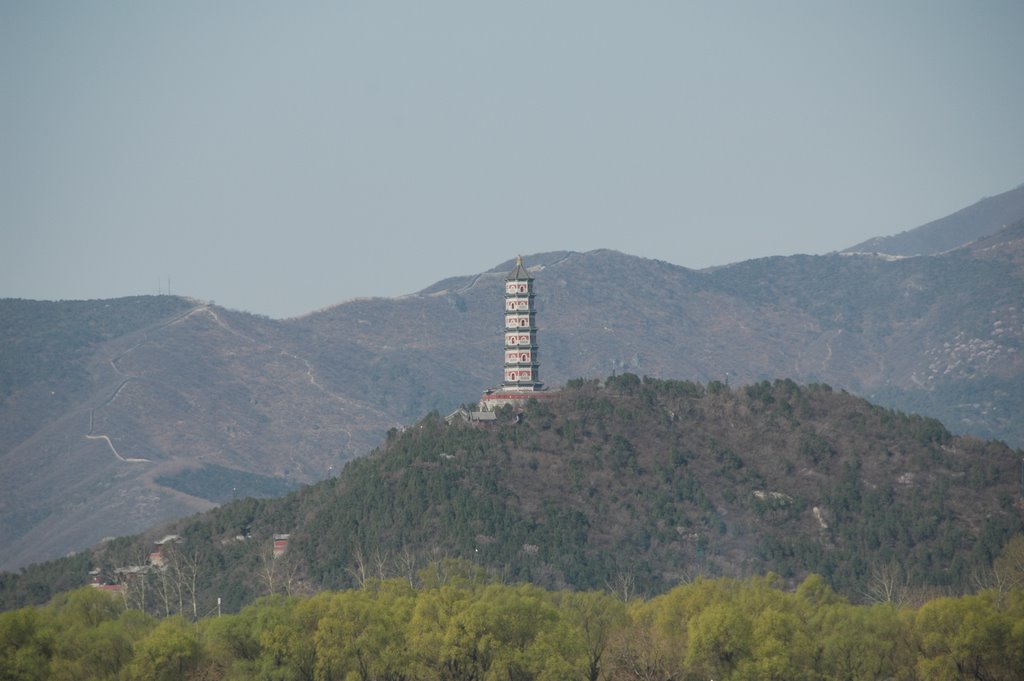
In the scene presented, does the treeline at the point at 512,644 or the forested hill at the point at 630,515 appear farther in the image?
the forested hill at the point at 630,515

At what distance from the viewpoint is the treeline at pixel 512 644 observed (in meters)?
121

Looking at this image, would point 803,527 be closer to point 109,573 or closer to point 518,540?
point 518,540

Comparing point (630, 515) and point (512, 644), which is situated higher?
point (630, 515)

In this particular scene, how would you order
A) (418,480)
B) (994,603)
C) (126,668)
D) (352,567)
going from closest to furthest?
(126,668), (994,603), (352,567), (418,480)

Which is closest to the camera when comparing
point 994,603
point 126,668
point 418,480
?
point 126,668

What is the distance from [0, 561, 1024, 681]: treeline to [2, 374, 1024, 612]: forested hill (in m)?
34.9

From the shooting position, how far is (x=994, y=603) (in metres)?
133

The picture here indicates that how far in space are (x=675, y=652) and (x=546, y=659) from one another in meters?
7.71

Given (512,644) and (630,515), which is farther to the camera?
(630,515)

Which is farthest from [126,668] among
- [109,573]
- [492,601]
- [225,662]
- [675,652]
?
[109,573]

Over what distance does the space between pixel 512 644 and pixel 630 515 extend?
208 feet

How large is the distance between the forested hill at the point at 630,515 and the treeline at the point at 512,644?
3488 cm

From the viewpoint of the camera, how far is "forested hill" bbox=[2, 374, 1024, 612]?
6855 inches

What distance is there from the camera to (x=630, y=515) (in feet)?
616
